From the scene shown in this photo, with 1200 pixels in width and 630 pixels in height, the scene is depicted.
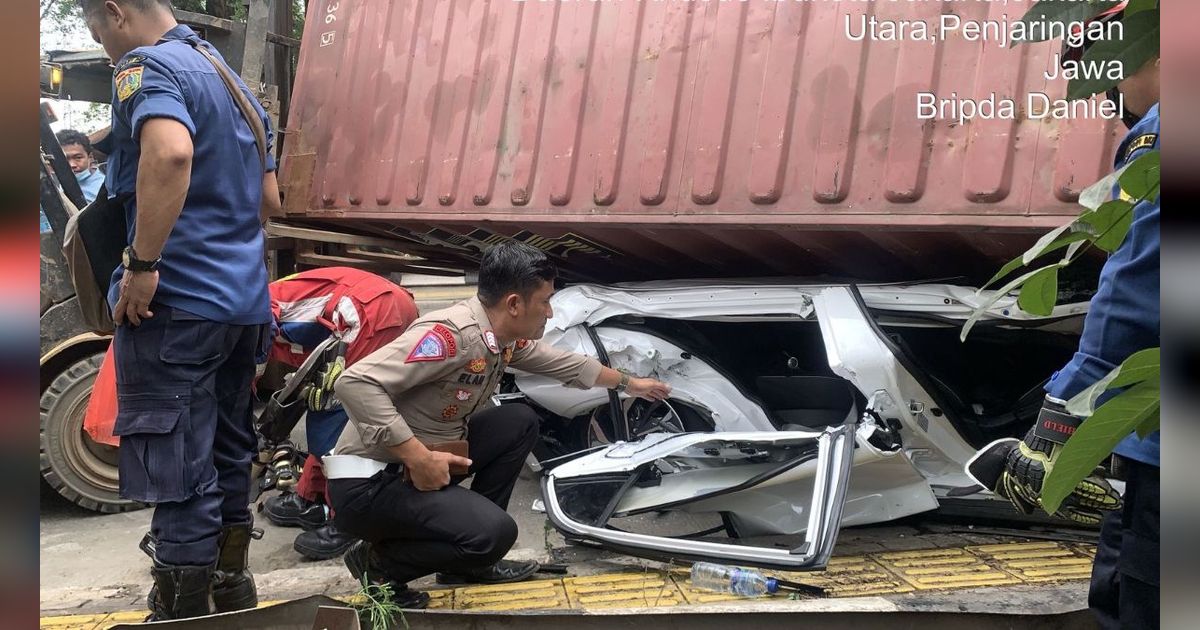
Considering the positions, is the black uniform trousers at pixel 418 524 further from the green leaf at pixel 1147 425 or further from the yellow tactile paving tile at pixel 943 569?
the green leaf at pixel 1147 425

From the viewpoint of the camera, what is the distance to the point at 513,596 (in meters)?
2.76

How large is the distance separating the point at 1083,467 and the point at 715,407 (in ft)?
8.10

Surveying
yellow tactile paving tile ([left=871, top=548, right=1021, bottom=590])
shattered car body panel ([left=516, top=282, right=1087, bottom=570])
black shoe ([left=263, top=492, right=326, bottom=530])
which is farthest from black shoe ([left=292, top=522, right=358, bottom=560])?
yellow tactile paving tile ([left=871, top=548, right=1021, bottom=590])

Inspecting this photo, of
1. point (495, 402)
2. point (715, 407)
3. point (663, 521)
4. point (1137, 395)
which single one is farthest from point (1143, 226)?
point (495, 402)

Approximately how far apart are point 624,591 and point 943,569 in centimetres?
114

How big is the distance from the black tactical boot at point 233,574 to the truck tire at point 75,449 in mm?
1547

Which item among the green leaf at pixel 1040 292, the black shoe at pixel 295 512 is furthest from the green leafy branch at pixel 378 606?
the green leaf at pixel 1040 292

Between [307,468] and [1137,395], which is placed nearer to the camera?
[1137,395]

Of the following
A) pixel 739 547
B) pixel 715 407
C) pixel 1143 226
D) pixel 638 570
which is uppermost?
pixel 1143 226

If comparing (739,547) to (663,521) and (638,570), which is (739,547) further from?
(663,521)

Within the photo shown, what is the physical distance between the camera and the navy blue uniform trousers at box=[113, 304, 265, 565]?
88.7 inches

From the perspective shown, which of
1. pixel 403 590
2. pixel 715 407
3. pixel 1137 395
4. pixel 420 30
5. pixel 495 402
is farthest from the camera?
pixel 420 30

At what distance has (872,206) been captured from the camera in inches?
122

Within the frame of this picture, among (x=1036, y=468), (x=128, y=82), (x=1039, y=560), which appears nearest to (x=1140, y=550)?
(x=1036, y=468)
